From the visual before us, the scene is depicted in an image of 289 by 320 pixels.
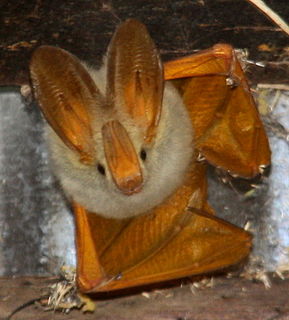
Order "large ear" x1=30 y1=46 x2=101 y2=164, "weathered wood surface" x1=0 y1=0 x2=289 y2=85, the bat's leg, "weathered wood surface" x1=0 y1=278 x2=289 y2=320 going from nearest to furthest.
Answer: "large ear" x1=30 y1=46 x2=101 y2=164, "weathered wood surface" x1=0 y1=278 x2=289 y2=320, the bat's leg, "weathered wood surface" x1=0 y1=0 x2=289 y2=85

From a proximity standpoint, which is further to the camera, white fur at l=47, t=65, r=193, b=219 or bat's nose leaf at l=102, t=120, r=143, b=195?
white fur at l=47, t=65, r=193, b=219

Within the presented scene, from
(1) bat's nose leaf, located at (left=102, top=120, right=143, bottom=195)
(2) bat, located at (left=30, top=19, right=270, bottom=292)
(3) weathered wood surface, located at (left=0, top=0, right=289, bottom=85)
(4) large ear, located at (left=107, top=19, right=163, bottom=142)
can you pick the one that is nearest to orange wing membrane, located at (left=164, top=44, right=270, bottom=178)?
(2) bat, located at (left=30, top=19, right=270, bottom=292)

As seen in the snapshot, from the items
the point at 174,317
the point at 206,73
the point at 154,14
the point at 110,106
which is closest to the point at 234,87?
the point at 206,73

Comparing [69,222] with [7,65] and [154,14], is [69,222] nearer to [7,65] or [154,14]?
[7,65]

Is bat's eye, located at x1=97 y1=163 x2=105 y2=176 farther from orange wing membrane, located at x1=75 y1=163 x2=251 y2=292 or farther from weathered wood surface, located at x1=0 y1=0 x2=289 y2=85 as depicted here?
weathered wood surface, located at x1=0 y1=0 x2=289 y2=85

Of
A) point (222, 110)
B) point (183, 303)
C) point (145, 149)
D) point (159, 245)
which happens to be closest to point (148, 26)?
point (222, 110)

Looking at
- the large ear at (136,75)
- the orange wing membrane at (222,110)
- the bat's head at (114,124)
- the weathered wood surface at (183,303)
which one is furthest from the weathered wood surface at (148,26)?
the weathered wood surface at (183,303)

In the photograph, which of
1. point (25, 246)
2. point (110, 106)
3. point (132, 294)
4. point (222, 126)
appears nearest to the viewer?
point (110, 106)
